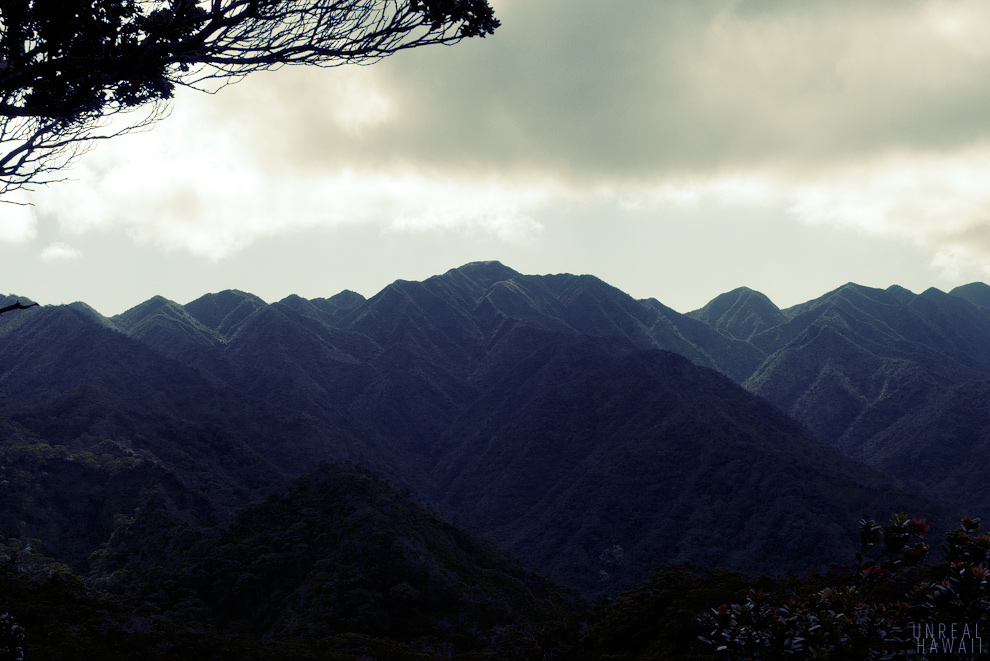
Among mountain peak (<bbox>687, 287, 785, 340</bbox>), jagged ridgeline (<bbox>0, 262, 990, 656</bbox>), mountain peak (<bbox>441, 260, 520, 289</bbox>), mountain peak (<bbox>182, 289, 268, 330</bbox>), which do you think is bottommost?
jagged ridgeline (<bbox>0, 262, 990, 656</bbox>)

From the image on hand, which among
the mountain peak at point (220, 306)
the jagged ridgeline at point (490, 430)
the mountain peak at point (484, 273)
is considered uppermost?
the mountain peak at point (484, 273)

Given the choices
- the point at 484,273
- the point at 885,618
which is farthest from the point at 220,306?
the point at 885,618

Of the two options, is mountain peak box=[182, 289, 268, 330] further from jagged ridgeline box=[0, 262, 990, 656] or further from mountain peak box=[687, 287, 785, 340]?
mountain peak box=[687, 287, 785, 340]

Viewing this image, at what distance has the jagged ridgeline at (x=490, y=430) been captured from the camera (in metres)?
44.4

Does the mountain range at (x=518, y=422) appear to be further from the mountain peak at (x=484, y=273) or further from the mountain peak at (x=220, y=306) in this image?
the mountain peak at (x=484, y=273)

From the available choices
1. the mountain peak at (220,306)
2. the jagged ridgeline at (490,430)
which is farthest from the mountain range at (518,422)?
the mountain peak at (220,306)

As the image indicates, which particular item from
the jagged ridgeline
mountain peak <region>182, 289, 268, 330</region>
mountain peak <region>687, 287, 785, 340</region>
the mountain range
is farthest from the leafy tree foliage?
mountain peak <region>687, 287, 785, 340</region>

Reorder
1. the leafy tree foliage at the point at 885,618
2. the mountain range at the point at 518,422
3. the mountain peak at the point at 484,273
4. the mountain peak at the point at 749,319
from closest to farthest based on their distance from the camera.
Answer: the leafy tree foliage at the point at 885,618
the mountain range at the point at 518,422
the mountain peak at the point at 484,273
the mountain peak at the point at 749,319

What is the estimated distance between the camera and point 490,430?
92125 millimetres

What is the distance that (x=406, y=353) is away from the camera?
118 meters

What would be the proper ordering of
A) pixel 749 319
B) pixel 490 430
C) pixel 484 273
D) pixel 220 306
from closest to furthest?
pixel 490 430 → pixel 220 306 → pixel 484 273 → pixel 749 319

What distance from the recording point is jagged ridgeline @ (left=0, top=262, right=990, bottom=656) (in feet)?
146

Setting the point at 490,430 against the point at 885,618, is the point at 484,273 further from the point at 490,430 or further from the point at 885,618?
the point at 885,618

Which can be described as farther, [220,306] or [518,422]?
[220,306]
